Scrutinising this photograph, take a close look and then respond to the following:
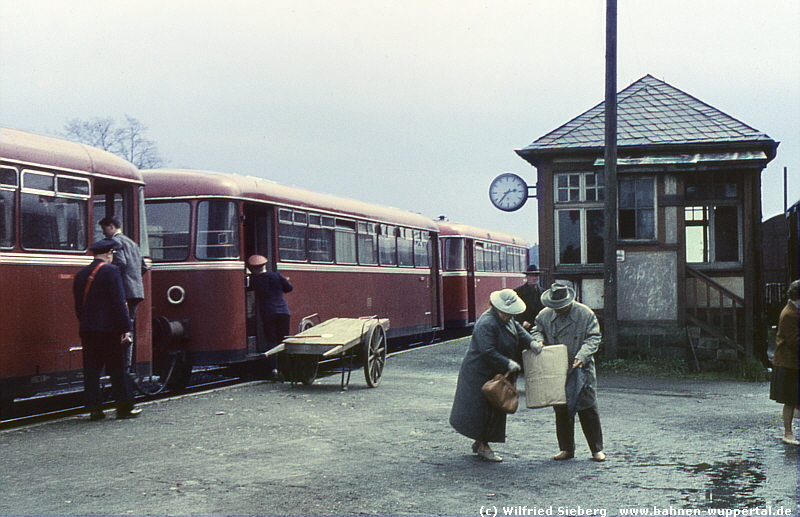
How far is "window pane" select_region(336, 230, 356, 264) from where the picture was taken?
18.6 m

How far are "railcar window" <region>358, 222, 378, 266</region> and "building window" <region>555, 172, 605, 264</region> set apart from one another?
3.68 metres

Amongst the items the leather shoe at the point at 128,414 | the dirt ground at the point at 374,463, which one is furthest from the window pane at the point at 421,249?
the leather shoe at the point at 128,414

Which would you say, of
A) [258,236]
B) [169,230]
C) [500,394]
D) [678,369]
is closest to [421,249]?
[678,369]

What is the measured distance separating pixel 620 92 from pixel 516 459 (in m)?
15.6

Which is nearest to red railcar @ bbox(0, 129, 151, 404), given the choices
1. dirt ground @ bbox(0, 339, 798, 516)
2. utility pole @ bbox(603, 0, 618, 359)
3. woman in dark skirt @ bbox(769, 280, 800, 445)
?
dirt ground @ bbox(0, 339, 798, 516)

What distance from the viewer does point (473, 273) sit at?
2862 cm

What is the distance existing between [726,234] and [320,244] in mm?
8051

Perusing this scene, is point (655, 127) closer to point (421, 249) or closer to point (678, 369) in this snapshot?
point (678, 369)

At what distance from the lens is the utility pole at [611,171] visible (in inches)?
698

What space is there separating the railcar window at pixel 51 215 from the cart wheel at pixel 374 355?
14.2 ft

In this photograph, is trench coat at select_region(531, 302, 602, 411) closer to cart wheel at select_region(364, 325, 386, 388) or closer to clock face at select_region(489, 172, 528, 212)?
cart wheel at select_region(364, 325, 386, 388)

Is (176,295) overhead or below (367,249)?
below

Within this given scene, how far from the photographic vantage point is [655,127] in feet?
67.0

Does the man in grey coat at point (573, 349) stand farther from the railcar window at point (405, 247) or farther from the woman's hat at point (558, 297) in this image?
the railcar window at point (405, 247)
